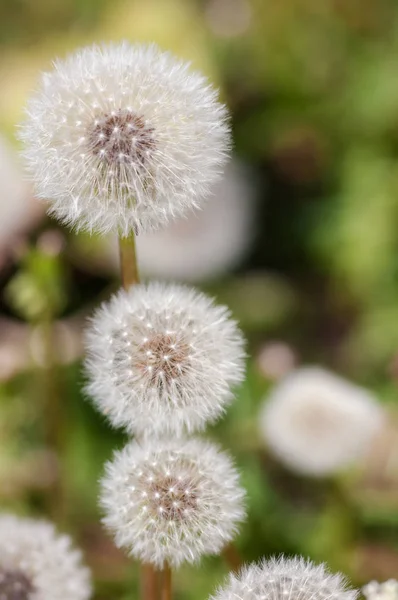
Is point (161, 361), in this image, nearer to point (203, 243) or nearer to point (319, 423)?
point (319, 423)

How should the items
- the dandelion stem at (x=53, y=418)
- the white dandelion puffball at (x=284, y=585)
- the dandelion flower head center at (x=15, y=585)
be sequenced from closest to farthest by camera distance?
the white dandelion puffball at (x=284, y=585) < the dandelion flower head center at (x=15, y=585) < the dandelion stem at (x=53, y=418)

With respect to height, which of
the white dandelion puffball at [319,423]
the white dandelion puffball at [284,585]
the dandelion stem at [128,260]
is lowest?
the white dandelion puffball at [284,585]

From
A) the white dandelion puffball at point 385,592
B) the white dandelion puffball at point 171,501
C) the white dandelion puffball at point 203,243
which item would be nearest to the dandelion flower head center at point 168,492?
the white dandelion puffball at point 171,501

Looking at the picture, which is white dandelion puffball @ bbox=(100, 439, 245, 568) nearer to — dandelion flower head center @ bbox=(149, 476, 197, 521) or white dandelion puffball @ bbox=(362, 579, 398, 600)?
dandelion flower head center @ bbox=(149, 476, 197, 521)

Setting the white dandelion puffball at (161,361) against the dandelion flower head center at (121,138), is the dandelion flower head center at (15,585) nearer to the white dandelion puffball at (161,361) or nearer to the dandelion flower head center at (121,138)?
the white dandelion puffball at (161,361)

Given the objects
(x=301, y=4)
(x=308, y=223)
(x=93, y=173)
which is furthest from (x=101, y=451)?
(x=301, y=4)

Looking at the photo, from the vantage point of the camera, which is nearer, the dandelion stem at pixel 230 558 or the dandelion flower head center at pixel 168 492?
the dandelion flower head center at pixel 168 492
